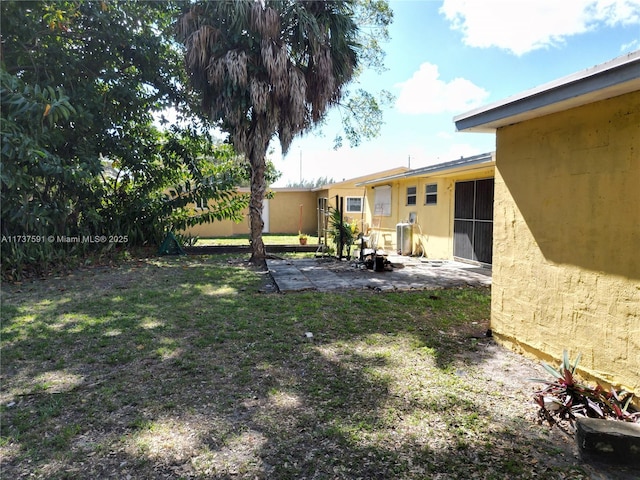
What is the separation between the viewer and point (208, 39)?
8.48m

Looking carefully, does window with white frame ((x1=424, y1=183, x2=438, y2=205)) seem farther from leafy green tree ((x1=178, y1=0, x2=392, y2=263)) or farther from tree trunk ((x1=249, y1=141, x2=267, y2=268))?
tree trunk ((x1=249, y1=141, x2=267, y2=268))

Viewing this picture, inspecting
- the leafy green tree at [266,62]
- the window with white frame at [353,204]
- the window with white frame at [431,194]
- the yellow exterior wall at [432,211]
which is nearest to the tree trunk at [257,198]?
the leafy green tree at [266,62]

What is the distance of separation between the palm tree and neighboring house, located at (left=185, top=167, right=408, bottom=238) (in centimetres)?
1045

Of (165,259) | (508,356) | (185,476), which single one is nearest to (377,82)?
(165,259)

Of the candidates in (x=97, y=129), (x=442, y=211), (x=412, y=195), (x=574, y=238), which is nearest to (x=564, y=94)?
(x=574, y=238)

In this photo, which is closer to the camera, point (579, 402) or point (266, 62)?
point (579, 402)

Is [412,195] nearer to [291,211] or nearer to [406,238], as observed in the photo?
[406,238]

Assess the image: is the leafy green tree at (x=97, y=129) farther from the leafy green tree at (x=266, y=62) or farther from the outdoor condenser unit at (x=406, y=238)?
the outdoor condenser unit at (x=406, y=238)

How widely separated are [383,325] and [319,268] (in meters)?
4.57

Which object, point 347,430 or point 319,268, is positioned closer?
point 347,430

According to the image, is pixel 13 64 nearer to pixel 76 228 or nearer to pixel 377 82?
pixel 76 228

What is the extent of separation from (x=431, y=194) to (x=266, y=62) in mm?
6338

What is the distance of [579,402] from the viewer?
8.82ft

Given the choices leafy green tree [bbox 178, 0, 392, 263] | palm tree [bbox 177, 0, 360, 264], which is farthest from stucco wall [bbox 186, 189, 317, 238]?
palm tree [bbox 177, 0, 360, 264]
